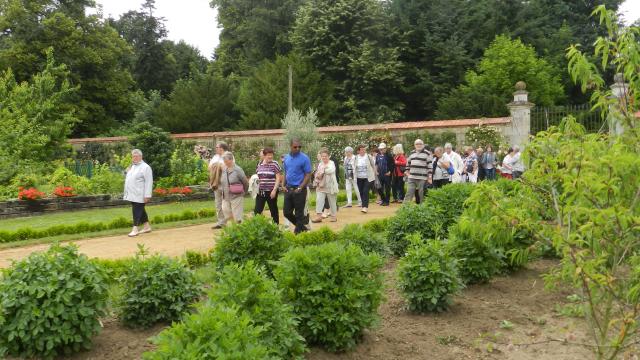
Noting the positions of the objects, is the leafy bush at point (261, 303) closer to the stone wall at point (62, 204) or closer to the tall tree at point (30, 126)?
the stone wall at point (62, 204)

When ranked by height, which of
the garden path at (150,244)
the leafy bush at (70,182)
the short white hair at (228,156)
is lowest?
the garden path at (150,244)

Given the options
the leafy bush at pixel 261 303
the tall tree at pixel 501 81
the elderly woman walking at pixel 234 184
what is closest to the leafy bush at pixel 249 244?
the leafy bush at pixel 261 303

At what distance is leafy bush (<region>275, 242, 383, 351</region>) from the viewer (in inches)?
177

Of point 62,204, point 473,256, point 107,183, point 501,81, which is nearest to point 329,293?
point 473,256

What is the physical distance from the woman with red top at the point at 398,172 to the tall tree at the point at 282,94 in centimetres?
1557

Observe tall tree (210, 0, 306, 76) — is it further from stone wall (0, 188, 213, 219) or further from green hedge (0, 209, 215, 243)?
green hedge (0, 209, 215, 243)

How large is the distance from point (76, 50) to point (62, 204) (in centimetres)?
2377

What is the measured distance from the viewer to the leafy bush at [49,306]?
405 cm

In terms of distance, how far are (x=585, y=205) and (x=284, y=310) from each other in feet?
6.54

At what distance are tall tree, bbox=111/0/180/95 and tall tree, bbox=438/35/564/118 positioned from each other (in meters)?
25.8

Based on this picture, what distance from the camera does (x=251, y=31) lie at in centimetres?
4144

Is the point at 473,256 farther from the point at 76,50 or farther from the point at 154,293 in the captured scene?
the point at 76,50

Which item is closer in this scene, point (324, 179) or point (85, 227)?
point (85, 227)

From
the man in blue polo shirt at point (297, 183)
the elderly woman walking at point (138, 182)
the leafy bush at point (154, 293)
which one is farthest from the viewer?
the elderly woman walking at point (138, 182)
